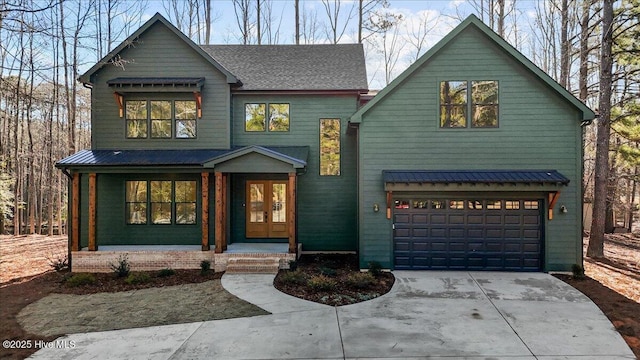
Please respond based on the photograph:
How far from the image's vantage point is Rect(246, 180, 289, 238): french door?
12609mm

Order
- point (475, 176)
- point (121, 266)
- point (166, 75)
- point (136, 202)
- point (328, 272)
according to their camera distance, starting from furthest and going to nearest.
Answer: point (136, 202)
point (166, 75)
point (121, 266)
point (475, 176)
point (328, 272)

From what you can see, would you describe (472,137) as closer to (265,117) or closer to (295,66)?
(265,117)

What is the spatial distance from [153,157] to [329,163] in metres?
5.74

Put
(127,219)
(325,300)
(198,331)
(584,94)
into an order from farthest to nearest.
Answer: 1. (584,94)
2. (127,219)
3. (325,300)
4. (198,331)

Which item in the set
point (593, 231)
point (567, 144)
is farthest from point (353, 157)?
point (593, 231)

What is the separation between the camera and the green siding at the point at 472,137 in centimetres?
1010

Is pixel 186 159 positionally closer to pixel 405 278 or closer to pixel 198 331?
pixel 198 331

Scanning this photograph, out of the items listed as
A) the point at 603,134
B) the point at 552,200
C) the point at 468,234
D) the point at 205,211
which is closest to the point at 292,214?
the point at 205,211

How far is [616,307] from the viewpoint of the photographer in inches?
293

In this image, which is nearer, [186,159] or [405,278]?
[405,278]

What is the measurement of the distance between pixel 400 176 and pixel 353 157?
2.94 metres

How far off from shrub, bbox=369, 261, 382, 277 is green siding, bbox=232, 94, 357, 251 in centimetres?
249

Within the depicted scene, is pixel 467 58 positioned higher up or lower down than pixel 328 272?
higher up

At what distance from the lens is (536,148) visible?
10172mm
